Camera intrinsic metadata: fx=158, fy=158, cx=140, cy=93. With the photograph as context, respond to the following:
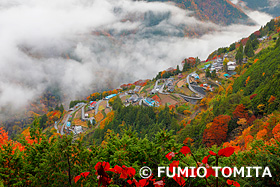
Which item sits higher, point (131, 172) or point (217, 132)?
point (131, 172)

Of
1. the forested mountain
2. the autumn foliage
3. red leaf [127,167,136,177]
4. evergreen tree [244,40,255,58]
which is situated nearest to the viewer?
Answer: red leaf [127,167,136,177]

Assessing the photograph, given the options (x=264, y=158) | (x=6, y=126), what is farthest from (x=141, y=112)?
(x=6, y=126)

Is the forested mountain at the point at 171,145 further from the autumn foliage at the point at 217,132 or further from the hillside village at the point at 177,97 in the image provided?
the hillside village at the point at 177,97

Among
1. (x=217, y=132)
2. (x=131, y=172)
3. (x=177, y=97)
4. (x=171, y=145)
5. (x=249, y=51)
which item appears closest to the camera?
(x=131, y=172)

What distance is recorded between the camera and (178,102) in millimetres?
56375

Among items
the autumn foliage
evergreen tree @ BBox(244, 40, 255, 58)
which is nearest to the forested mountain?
evergreen tree @ BBox(244, 40, 255, 58)

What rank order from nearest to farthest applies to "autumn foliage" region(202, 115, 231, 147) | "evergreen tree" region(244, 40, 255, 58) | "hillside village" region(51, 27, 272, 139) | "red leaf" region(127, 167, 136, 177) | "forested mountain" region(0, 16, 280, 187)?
"red leaf" region(127, 167, 136, 177) < "forested mountain" region(0, 16, 280, 187) < "autumn foliage" region(202, 115, 231, 147) < "hillside village" region(51, 27, 272, 139) < "evergreen tree" region(244, 40, 255, 58)

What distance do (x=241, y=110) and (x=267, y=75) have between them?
40.1ft

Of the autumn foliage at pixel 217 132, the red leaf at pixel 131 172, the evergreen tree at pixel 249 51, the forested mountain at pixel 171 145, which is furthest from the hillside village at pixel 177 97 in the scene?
the red leaf at pixel 131 172

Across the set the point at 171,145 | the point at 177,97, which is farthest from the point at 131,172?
the point at 177,97

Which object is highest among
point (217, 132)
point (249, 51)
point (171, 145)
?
point (249, 51)

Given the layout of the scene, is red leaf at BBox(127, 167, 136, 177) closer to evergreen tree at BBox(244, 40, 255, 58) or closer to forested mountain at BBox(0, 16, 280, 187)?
forested mountain at BBox(0, 16, 280, 187)

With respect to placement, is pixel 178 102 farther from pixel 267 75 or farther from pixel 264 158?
pixel 264 158

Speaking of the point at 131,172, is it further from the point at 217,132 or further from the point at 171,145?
the point at 217,132
